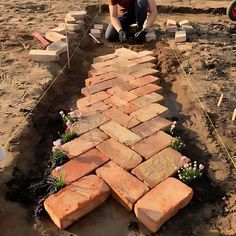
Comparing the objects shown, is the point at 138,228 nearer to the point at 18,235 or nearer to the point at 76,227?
the point at 76,227

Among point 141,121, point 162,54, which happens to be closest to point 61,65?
point 162,54

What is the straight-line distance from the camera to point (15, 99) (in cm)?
431

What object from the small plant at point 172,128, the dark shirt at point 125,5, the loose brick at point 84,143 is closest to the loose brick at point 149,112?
the small plant at point 172,128

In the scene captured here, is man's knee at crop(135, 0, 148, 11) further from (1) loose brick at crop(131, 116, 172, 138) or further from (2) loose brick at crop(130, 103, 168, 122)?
(1) loose brick at crop(131, 116, 172, 138)

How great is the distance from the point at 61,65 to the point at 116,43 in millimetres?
1297

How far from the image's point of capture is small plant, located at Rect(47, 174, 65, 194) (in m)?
3.16

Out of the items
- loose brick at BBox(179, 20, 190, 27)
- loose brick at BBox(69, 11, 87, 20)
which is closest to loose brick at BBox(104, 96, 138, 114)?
loose brick at BBox(179, 20, 190, 27)

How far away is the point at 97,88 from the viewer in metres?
4.54

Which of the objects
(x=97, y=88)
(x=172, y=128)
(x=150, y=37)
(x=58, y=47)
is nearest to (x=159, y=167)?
(x=172, y=128)

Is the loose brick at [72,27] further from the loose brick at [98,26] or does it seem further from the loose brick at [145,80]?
the loose brick at [145,80]

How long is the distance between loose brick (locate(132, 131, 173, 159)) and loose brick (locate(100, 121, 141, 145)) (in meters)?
0.08

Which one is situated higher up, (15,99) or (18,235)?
(15,99)

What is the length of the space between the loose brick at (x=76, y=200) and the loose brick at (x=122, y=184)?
63 mm

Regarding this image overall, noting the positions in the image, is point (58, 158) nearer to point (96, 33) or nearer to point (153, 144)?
point (153, 144)
